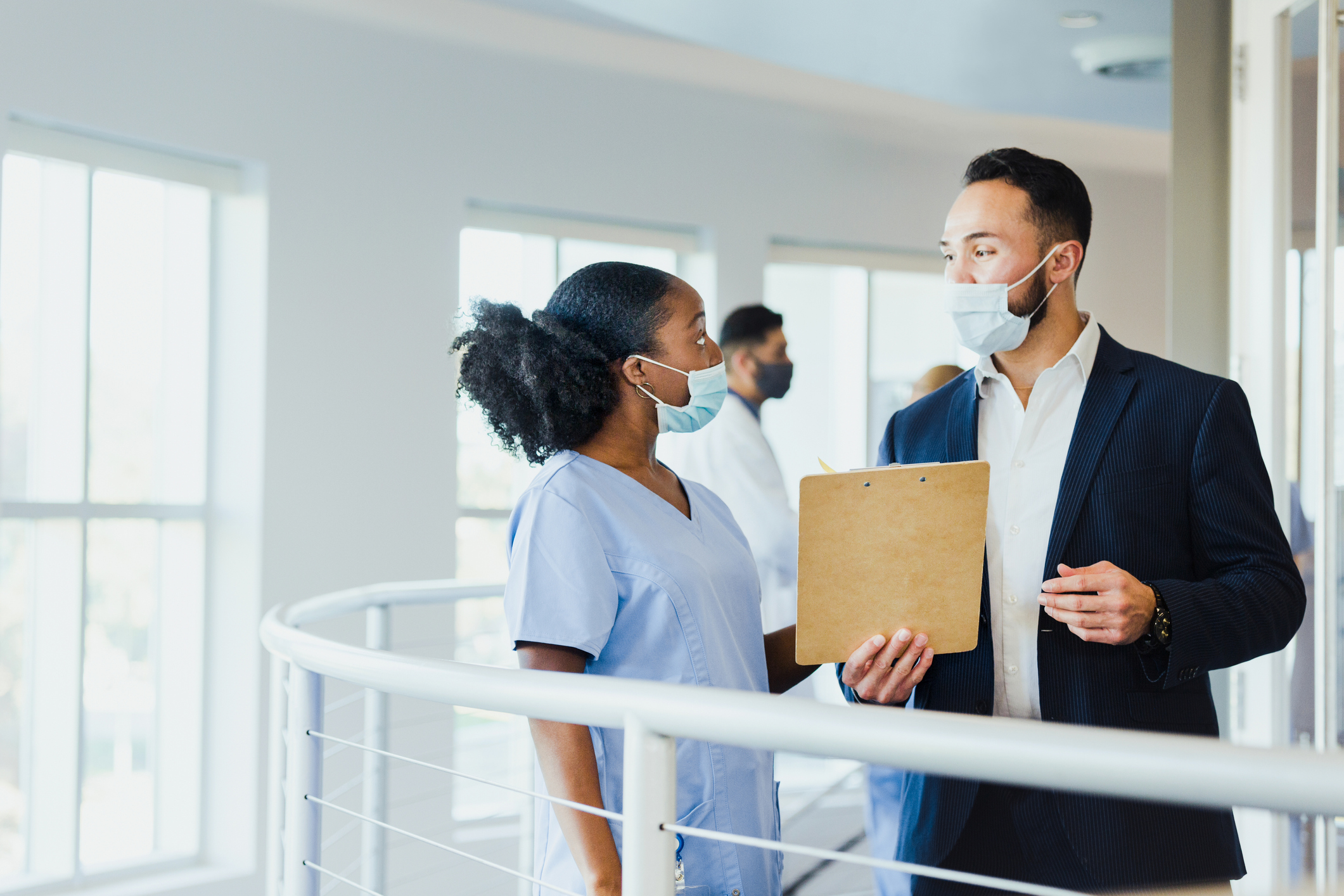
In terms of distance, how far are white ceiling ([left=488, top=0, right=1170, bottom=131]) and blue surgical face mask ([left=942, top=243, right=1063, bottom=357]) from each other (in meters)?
2.16

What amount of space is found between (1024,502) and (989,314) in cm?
24

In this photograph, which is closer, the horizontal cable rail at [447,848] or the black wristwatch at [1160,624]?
the horizontal cable rail at [447,848]

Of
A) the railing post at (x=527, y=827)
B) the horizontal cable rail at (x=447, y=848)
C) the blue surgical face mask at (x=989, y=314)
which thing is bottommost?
the railing post at (x=527, y=827)

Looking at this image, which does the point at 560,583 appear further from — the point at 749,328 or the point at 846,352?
the point at 846,352

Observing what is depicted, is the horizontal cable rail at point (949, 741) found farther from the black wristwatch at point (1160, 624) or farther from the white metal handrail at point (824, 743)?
the black wristwatch at point (1160, 624)

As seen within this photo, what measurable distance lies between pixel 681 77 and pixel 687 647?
11.7ft

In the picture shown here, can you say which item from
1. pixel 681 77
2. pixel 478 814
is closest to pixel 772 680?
pixel 478 814

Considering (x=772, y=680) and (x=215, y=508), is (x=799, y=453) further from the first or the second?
(x=772, y=680)

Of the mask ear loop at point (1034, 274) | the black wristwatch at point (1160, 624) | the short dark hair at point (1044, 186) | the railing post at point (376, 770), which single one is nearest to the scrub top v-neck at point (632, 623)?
the mask ear loop at point (1034, 274)

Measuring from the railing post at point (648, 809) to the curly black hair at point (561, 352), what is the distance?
582 millimetres

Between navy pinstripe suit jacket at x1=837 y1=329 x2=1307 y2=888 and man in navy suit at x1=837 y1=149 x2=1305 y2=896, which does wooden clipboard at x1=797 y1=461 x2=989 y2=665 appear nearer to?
man in navy suit at x1=837 y1=149 x2=1305 y2=896

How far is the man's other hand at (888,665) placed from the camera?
130cm

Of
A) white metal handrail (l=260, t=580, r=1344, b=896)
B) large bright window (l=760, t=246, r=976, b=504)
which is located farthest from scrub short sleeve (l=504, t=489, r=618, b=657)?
large bright window (l=760, t=246, r=976, b=504)

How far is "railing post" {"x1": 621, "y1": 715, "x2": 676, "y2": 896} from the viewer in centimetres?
95
